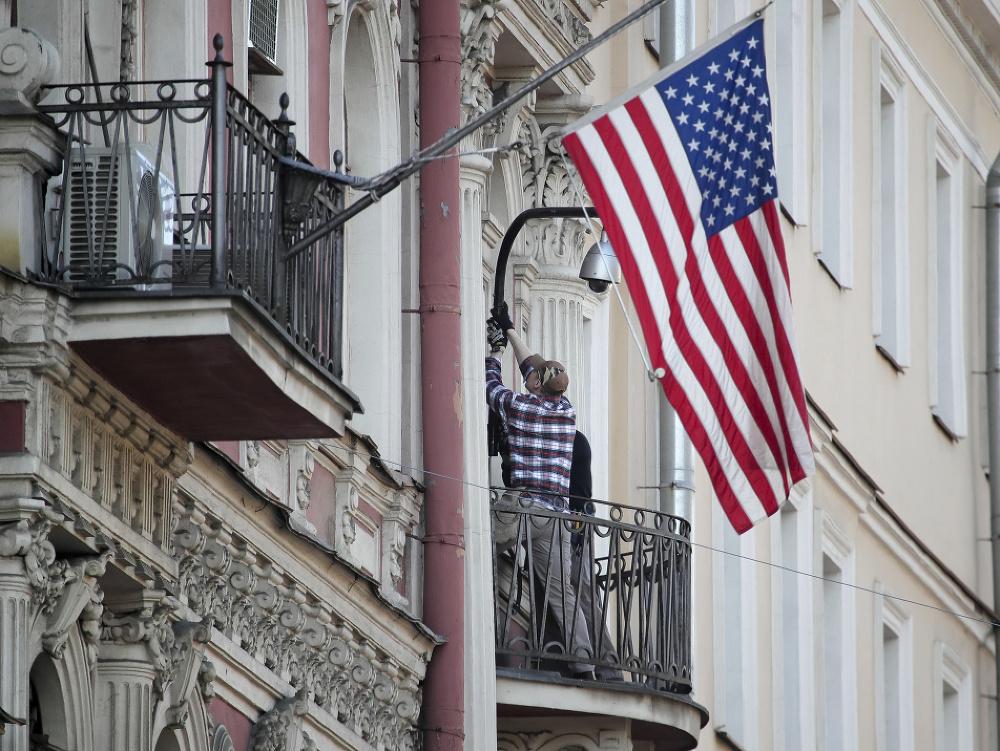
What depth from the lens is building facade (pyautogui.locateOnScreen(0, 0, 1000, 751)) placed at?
11.2 meters

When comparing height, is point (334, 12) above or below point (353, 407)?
above

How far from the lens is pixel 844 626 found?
86.0ft

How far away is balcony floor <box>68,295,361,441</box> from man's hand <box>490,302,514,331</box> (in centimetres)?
481

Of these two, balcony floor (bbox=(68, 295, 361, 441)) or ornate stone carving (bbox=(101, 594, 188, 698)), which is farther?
ornate stone carving (bbox=(101, 594, 188, 698))

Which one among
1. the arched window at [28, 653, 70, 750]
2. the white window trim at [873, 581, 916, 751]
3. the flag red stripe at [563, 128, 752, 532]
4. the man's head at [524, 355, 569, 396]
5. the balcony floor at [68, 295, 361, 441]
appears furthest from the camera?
the white window trim at [873, 581, 916, 751]

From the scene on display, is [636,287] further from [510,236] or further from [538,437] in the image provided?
[510,236]

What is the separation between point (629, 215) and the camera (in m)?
13.6

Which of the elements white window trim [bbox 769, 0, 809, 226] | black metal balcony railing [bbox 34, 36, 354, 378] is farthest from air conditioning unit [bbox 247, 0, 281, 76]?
white window trim [bbox 769, 0, 809, 226]

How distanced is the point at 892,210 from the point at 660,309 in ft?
53.3

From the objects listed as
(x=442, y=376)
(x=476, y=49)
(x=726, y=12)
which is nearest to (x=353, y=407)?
(x=442, y=376)

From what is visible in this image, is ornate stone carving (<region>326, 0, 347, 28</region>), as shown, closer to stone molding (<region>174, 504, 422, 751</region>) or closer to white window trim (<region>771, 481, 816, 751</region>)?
stone molding (<region>174, 504, 422, 751</region>)

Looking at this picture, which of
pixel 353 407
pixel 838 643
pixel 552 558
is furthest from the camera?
pixel 838 643

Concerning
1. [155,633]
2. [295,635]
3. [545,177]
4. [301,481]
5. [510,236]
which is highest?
[545,177]

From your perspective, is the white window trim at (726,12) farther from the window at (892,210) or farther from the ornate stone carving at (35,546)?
the ornate stone carving at (35,546)
